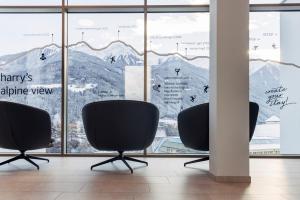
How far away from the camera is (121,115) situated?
3.82 m

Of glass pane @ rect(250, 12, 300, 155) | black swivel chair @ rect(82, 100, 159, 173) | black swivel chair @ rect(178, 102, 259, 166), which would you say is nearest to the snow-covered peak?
glass pane @ rect(250, 12, 300, 155)

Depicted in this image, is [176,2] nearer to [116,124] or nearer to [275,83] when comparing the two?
[275,83]

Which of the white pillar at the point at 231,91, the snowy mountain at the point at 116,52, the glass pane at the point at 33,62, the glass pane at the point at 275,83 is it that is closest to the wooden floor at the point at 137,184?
the white pillar at the point at 231,91

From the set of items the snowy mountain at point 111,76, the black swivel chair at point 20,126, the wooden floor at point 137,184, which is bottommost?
the wooden floor at point 137,184

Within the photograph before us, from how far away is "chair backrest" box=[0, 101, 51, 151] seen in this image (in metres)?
3.79

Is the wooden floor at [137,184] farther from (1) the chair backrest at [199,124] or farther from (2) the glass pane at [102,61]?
(2) the glass pane at [102,61]

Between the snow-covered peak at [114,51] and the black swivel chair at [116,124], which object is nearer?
the black swivel chair at [116,124]

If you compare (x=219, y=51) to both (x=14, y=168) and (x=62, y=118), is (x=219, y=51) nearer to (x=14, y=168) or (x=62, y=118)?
(x=14, y=168)

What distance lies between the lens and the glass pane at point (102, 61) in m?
5.81

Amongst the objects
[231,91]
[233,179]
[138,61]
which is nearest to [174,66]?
[138,61]

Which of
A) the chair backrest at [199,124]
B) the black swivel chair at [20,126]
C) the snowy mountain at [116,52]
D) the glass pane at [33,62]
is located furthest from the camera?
the snowy mountain at [116,52]

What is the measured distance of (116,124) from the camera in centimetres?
381

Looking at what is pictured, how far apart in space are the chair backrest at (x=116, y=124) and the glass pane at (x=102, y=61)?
1.93m

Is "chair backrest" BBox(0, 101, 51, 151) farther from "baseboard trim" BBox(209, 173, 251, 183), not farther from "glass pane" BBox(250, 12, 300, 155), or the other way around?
"glass pane" BBox(250, 12, 300, 155)
